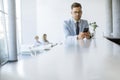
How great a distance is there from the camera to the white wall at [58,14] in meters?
8.92

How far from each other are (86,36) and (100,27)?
7003 millimetres

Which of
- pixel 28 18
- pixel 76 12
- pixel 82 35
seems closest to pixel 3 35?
pixel 28 18

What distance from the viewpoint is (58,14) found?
355 inches

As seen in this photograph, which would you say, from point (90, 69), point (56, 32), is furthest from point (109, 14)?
point (90, 69)

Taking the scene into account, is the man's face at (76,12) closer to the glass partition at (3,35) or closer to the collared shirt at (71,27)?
the collared shirt at (71,27)

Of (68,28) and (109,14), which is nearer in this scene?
(68,28)

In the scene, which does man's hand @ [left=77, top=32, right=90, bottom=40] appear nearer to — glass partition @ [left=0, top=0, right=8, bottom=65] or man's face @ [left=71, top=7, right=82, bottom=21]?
man's face @ [left=71, top=7, right=82, bottom=21]

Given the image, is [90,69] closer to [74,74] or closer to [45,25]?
[74,74]

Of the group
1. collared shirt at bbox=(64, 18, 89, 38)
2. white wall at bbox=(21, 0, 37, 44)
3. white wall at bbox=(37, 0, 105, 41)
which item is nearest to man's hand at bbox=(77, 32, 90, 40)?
collared shirt at bbox=(64, 18, 89, 38)

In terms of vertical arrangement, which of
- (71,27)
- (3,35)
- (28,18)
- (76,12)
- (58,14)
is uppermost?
(58,14)

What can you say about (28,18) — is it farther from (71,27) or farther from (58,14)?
(71,27)

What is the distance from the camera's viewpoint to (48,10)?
29.6 ft

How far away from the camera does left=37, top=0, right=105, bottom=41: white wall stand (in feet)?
29.3

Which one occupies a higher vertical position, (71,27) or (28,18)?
(28,18)
